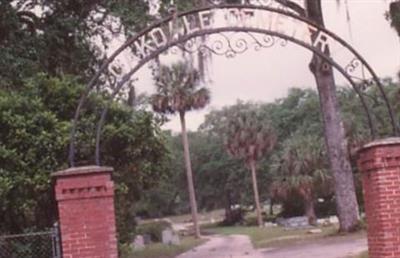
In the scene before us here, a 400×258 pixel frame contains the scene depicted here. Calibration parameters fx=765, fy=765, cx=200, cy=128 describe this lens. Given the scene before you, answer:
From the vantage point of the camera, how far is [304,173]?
5053 cm

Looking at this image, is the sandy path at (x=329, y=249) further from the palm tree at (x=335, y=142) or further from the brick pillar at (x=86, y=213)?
the brick pillar at (x=86, y=213)

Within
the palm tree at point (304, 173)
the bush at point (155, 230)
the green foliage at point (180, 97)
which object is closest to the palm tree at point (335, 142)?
the bush at point (155, 230)

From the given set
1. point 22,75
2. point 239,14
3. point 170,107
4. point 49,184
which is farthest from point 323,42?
point 170,107

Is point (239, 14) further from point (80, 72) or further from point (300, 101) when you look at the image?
point (300, 101)

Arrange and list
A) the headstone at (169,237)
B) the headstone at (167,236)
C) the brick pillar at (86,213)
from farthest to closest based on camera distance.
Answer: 1. the headstone at (167,236)
2. the headstone at (169,237)
3. the brick pillar at (86,213)

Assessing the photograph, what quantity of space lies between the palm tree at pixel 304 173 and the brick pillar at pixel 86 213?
40774mm

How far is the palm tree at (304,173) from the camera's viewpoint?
1959 inches

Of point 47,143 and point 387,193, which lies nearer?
point 387,193

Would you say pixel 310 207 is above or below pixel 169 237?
above

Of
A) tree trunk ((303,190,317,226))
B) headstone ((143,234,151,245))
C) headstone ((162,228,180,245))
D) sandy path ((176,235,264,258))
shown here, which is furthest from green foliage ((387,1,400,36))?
tree trunk ((303,190,317,226))

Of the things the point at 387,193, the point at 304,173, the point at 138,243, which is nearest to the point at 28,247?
the point at 387,193

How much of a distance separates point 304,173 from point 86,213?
4197cm

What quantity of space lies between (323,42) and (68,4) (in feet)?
34.9

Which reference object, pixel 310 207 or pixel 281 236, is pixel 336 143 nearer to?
pixel 281 236
